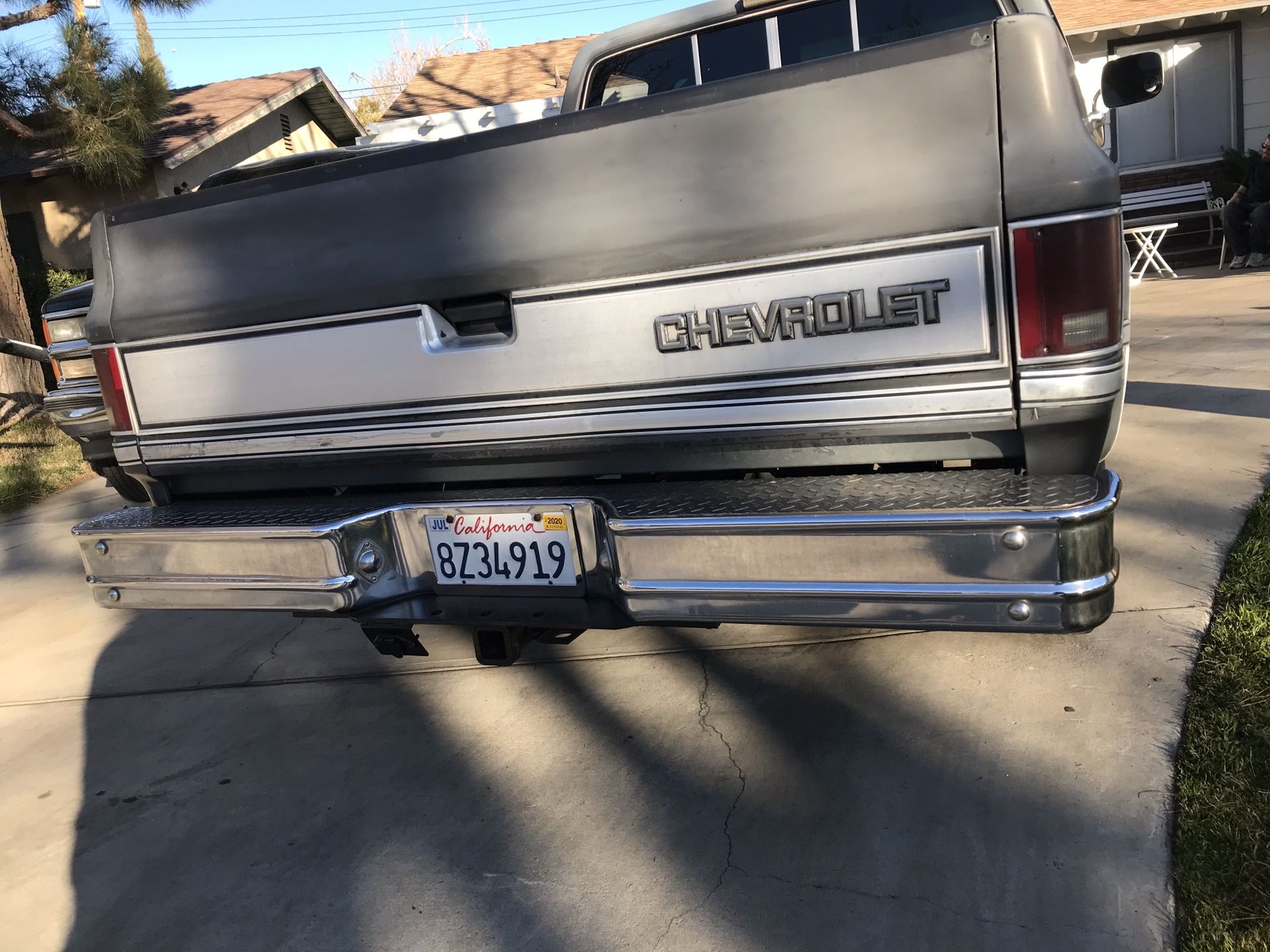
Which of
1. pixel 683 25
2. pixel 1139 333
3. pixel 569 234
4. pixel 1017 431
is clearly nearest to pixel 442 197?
pixel 569 234

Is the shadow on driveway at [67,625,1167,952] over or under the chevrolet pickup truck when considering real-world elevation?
under

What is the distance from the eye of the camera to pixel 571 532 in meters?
2.56

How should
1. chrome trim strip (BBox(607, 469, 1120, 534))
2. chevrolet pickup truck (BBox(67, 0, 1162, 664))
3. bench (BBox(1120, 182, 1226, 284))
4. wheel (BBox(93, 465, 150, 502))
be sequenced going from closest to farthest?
chrome trim strip (BBox(607, 469, 1120, 534)) → chevrolet pickup truck (BBox(67, 0, 1162, 664)) → wheel (BBox(93, 465, 150, 502)) → bench (BBox(1120, 182, 1226, 284))

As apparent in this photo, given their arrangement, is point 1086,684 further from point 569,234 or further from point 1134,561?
point 569,234

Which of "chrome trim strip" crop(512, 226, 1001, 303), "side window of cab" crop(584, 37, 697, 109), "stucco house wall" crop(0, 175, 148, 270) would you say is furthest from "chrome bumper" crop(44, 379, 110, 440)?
"stucco house wall" crop(0, 175, 148, 270)

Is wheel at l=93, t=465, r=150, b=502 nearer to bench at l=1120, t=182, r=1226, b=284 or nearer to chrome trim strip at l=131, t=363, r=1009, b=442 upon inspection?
chrome trim strip at l=131, t=363, r=1009, b=442

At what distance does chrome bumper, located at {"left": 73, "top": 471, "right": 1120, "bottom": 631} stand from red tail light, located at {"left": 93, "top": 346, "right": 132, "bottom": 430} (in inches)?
12.2

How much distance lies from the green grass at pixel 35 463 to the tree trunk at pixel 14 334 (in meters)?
0.39

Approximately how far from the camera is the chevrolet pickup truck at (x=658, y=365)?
2129mm

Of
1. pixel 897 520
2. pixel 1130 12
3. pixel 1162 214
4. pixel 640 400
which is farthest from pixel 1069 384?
pixel 1130 12

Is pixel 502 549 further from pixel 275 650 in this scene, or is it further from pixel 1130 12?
pixel 1130 12

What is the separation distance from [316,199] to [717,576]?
1.56 metres

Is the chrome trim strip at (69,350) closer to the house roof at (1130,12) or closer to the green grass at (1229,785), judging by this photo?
the green grass at (1229,785)

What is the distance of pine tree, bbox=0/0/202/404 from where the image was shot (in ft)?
33.2
